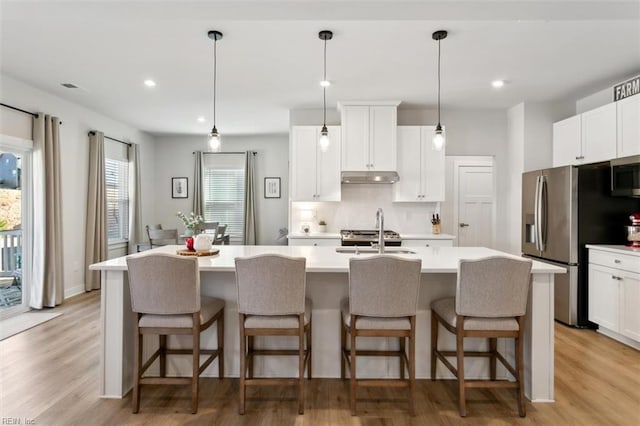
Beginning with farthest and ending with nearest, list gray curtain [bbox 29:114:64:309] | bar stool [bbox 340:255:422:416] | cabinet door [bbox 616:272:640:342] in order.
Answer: gray curtain [bbox 29:114:64:309] < cabinet door [bbox 616:272:640:342] < bar stool [bbox 340:255:422:416]

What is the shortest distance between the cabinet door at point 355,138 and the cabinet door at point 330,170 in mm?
143

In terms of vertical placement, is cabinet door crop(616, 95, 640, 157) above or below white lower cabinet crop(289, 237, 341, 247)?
above

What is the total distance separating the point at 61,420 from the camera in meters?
2.13

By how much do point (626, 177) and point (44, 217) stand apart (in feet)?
21.1

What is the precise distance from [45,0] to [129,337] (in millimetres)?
2248

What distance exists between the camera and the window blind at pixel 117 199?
234 inches

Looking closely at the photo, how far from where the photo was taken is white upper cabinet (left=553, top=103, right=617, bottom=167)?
3.67 meters

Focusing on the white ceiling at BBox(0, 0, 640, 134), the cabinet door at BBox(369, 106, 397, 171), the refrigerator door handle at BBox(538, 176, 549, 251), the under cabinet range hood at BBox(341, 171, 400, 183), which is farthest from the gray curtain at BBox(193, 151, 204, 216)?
the refrigerator door handle at BBox(538, 176, 549, 251)

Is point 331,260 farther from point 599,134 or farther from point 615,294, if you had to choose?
point 599,134

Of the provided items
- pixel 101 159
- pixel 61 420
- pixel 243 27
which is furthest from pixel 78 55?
pixel 61 420

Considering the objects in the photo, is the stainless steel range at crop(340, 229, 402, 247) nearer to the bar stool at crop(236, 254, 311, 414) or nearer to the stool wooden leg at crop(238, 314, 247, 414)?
the bar stool at crop(236, 254, 311, 414)

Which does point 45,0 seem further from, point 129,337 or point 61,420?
point 61,420

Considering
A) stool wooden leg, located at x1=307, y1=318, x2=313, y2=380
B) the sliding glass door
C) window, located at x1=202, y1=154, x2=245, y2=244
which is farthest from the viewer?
window, located at x1=202, y1=154, x2=245, y2=244

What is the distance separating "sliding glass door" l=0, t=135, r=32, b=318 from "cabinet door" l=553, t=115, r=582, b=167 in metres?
6.43
